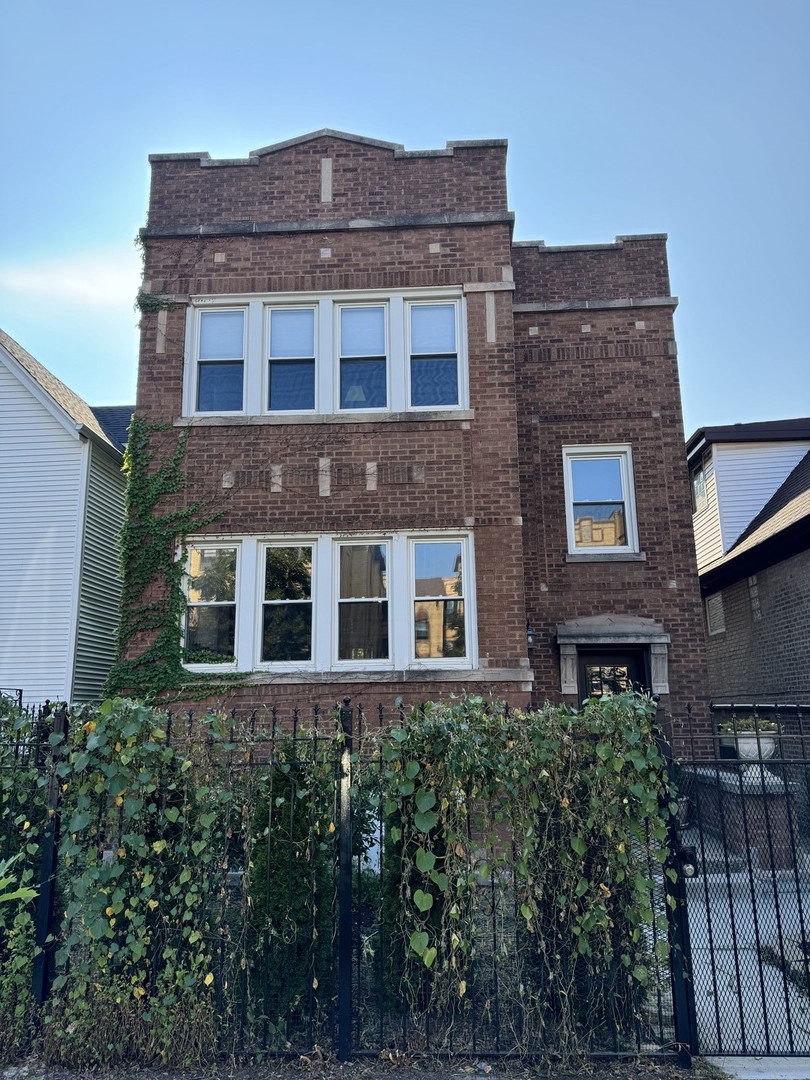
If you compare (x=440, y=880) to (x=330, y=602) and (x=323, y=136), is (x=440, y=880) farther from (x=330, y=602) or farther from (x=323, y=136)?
(x=323, y=136)

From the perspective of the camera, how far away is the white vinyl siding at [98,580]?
40.6ft

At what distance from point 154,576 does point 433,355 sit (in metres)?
4.78

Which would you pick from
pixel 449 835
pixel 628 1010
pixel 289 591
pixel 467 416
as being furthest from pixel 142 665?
pixel 628 1010

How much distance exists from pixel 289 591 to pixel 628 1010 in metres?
6.67

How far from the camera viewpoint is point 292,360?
35.3 ft

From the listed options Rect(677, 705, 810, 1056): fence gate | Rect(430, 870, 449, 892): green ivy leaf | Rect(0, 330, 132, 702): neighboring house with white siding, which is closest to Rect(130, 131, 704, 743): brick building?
Rect(677, 705, 810, 1056): fence gate

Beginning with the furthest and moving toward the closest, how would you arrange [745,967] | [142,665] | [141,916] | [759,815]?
[142,665] < [759,815] < [745,967] < [141,916]

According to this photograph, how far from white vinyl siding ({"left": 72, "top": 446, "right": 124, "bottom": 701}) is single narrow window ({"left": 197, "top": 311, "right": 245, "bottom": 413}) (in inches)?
131

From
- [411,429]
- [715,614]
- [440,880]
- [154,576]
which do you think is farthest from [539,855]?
[715,614]

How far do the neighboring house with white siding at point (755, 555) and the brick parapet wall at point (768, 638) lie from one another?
17 mm

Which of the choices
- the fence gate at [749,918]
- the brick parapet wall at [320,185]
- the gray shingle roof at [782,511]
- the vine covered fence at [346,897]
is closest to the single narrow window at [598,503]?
the gray shingle roof at [782,511]

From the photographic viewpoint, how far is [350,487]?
33.5ft

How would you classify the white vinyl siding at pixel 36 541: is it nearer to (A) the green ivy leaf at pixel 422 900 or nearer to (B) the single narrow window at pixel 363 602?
(B) the single narrow window at pixel 363 602

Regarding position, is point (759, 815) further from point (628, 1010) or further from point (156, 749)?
point (156, 749)
